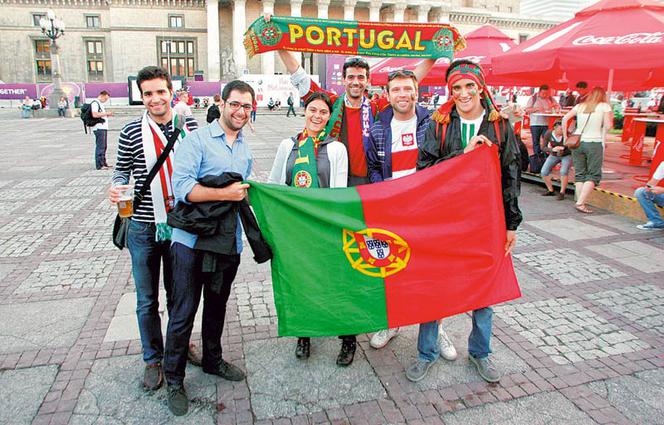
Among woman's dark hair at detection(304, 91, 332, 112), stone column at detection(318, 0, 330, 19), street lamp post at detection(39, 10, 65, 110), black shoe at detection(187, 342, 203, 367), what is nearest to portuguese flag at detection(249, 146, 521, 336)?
woman's dark hair at detection(304, 91, 332, 112)

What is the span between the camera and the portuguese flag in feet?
10.7

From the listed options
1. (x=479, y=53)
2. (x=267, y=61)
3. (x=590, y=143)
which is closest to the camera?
(x=590, y=143)

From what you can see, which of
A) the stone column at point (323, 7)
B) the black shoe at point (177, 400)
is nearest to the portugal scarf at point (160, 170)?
the black shoe at point (177, 400)

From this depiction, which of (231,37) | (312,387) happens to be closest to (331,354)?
(312,387)

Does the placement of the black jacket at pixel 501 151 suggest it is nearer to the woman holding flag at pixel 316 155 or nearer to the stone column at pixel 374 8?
the woman holding flag at pixel 316 155

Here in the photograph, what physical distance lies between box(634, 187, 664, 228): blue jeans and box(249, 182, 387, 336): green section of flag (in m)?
6.06

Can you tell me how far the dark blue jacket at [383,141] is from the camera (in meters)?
3.74

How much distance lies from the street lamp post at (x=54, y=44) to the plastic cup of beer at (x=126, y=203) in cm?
3465

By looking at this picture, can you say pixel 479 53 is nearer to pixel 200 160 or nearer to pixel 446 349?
pixel 446 349

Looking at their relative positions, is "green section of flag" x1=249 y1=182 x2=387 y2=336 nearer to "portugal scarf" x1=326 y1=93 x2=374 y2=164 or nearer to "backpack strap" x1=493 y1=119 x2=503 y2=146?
"portugal scarf" x1=326 y1=93 x2=374 y2=164

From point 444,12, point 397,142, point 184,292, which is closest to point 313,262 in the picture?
point 184,292

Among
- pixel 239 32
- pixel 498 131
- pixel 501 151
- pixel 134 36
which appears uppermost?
pixel 239 32

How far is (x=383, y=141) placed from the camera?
12.3 feet

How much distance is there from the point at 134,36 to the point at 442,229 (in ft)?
208
